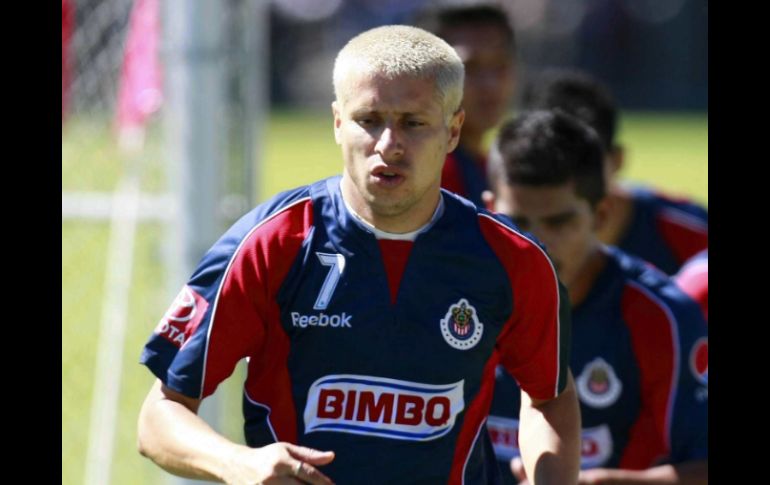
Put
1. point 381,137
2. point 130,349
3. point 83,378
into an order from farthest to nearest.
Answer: point 130,349 → point 83,378 → point 381,137

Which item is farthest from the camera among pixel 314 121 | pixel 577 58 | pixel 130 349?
pixel 577 58

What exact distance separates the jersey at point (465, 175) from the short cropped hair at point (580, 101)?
52 cm

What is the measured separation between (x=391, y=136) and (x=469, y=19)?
11.0 ft

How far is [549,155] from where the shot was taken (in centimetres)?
430

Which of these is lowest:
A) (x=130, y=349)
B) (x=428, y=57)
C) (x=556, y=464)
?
(x=130, y=349)

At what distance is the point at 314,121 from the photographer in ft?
99.3

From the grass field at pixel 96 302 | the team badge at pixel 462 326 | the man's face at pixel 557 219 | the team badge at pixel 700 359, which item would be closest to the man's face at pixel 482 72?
the grass field at pixel 96 302

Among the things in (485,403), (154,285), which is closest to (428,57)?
(485,403)

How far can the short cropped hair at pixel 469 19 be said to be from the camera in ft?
20.3

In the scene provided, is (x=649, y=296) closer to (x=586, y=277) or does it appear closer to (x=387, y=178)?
(x=586, y=277)

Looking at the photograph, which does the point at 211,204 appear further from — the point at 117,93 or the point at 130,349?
the point at 130,349

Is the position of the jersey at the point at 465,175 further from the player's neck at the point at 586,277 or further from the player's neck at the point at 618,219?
the player's neck at the point at 586,277

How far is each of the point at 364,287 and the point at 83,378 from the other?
15.3 ft

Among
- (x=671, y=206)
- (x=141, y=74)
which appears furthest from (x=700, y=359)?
(x=141, y=74)
